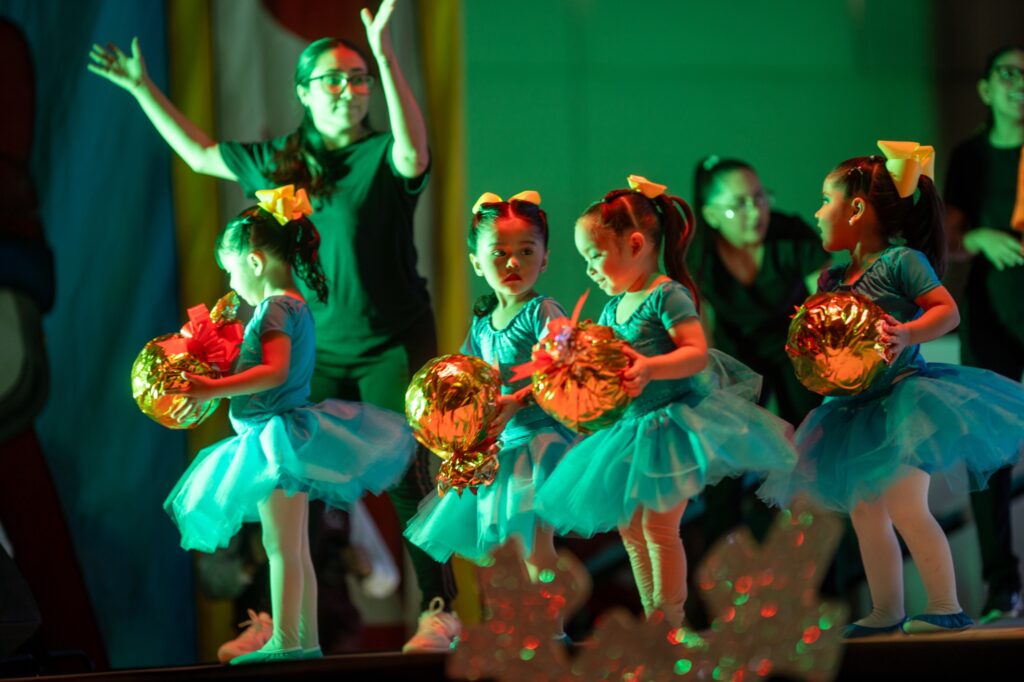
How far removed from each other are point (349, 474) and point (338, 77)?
4.61ft

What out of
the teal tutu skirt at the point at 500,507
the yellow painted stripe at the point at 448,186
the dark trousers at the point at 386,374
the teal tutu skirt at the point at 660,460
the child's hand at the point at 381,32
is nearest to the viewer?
the teal tutu skirt at the point at 660,460

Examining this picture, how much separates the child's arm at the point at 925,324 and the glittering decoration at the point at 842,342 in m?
0.03

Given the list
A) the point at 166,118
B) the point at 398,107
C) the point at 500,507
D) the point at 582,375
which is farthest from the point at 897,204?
the point at 166,118

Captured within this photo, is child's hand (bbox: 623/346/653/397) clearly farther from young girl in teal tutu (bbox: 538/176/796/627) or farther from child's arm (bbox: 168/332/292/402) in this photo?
child's arm (bbox: 168/332/292/402)

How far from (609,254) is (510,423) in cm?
48

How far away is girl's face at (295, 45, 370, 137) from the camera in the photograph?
3.91 metres

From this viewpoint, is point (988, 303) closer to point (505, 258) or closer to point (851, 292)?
point (851, 292)

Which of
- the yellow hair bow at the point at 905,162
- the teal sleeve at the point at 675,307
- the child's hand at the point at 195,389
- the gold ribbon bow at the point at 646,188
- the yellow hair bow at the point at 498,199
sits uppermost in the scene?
the yellow hair bow at the point at 905,162

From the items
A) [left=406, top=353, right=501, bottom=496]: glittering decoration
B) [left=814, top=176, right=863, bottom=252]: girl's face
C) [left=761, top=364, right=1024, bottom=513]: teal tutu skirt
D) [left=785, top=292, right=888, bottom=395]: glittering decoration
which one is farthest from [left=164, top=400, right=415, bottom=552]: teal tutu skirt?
[left=814, top=176, right=863, bottom=252]: girl's face

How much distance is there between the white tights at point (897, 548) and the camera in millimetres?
2840

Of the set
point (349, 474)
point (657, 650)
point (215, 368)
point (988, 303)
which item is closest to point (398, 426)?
point (349, 474)

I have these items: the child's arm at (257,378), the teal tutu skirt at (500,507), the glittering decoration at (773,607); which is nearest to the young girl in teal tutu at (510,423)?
the teal tutu skirt at (500,507)

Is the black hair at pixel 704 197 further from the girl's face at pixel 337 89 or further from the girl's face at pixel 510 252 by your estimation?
the girl's face at pixel 510 252

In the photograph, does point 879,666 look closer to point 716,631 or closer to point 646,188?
point 716,631
